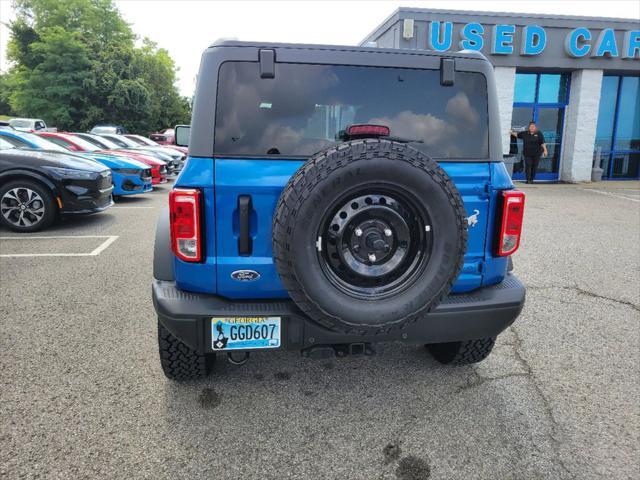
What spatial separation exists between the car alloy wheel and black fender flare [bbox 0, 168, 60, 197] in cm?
18

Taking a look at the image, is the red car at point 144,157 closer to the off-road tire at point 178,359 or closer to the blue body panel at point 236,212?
the off-road tire at point 178,359

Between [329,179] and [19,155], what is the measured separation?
6.55m

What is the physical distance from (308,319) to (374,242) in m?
0.51

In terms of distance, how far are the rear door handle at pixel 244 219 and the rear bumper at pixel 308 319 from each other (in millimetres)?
304

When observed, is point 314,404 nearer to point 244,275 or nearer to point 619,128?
point 244,275

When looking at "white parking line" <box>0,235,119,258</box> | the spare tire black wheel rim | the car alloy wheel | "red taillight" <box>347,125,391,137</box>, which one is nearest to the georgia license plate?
the spare tire black wheel rim

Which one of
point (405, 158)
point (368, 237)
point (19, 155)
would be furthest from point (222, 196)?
point (19, 155)

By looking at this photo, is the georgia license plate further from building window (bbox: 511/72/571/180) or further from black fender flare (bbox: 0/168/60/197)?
building window (bbox: 511/72/571/180)

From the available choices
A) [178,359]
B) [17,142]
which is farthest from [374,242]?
[17,142]

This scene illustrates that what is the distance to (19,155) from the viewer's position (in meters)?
6.88

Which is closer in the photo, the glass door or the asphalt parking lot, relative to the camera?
the asphalt parking lot

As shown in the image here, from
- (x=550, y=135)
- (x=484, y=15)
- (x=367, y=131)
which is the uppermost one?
(x=484, y=15)

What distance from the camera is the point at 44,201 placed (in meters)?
6.93

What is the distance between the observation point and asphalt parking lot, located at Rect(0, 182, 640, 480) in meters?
2.22
